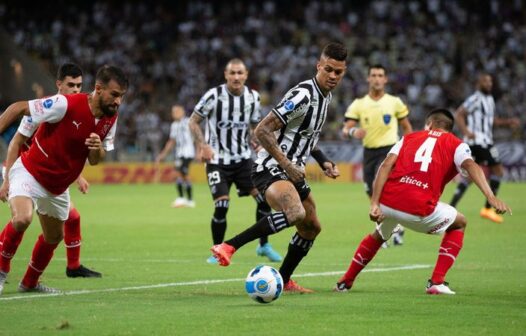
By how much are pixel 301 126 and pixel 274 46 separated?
111 feet

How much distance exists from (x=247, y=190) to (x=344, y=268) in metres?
2.02

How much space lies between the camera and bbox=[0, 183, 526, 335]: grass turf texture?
8078mm

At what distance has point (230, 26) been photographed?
148 feet

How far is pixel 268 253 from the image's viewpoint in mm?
14117

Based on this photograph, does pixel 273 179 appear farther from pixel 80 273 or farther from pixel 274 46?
pixel 274 46

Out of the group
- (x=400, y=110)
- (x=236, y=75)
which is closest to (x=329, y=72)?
(x=236, y=75)

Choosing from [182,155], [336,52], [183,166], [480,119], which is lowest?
[183,166]

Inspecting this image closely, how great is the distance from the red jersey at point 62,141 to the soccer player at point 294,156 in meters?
1.56

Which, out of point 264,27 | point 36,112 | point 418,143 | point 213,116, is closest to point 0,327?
point 36,112

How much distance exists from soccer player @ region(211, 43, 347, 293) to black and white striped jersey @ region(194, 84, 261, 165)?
153 inches

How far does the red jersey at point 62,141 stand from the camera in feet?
31.6

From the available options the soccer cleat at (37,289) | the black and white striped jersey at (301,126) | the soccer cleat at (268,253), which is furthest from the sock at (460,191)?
the soccer cleat at (37,289)

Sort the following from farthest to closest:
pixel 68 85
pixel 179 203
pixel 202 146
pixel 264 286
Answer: pixel 179 203, pixel 202 146, pixel 68 85, pixel 264 286

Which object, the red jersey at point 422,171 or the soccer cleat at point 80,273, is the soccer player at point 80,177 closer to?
the soccer cleat at point 80,273
